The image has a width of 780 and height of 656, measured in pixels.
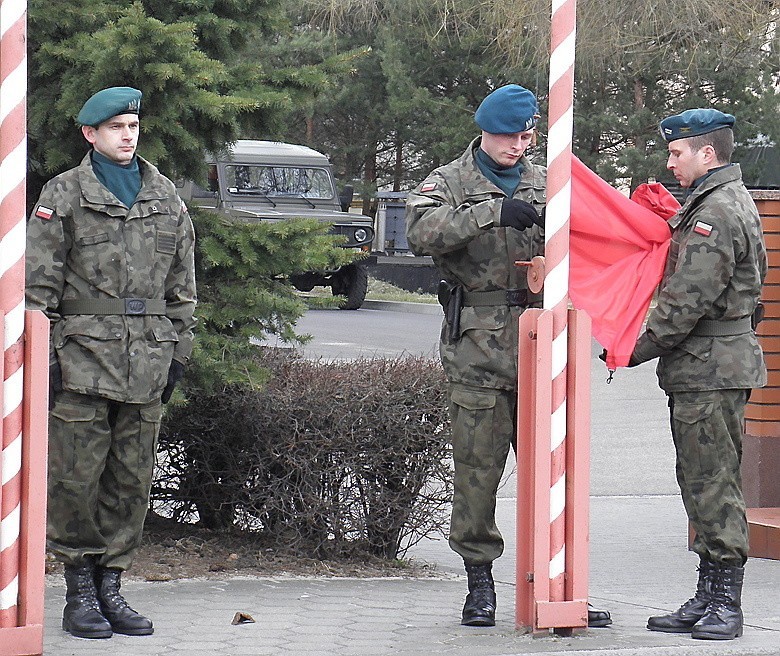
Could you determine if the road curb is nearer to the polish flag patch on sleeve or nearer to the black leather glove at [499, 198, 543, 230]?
the black leather glove at [499, 198, 543, 230]

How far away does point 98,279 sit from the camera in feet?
17.0

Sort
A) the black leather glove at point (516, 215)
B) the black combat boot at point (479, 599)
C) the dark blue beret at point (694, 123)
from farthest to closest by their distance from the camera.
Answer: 1. the black combat boot at point (479, 599)
2. the dark blue beret at point (694, 123)
3. the black leather glove at point (516, 215)

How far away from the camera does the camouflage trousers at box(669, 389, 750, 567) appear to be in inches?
209

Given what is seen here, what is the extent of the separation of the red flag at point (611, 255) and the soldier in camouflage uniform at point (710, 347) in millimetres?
84

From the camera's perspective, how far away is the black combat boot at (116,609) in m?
5.23

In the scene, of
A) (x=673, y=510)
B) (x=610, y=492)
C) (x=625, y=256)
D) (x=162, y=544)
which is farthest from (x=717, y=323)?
(x=610, y=492)

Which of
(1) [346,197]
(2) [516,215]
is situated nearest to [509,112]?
(2) [516,215]

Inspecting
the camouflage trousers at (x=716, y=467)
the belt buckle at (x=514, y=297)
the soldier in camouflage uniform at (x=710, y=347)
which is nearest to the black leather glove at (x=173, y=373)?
the belt buckle at (x=514, y=297)

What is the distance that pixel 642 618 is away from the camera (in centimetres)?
573

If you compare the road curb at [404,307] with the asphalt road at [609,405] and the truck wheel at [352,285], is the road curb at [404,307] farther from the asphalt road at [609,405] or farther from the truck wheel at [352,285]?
the truck wheel at [352,285]

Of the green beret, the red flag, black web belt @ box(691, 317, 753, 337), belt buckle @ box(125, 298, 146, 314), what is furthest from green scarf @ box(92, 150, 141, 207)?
black web belt @ box(691, 317, 753, 337)

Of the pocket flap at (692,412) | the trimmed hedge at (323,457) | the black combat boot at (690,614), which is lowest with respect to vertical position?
the black combat boot at (690,614)

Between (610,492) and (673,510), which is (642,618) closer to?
(673,510)

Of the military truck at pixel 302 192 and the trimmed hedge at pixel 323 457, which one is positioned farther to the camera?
the military truck at pixel 302 192
